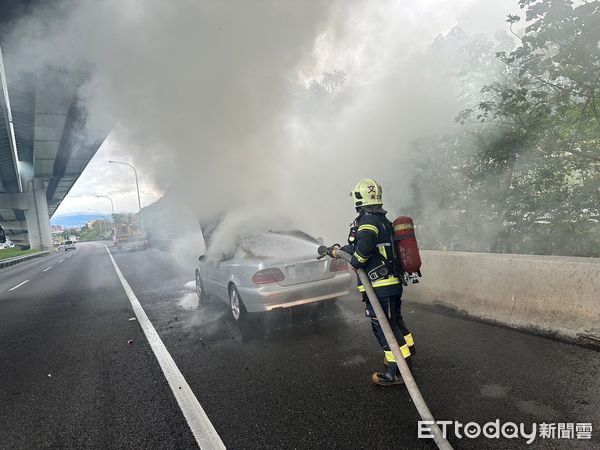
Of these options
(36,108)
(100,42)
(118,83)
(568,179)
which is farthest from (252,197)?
(36,108)

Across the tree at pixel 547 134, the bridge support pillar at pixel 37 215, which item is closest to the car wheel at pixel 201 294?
the tree at pixel 547 134

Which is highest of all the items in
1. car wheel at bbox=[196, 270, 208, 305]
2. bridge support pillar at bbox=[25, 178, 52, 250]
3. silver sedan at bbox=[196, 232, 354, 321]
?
bridge support pillar at bbox=[25, 178, 52, 250]

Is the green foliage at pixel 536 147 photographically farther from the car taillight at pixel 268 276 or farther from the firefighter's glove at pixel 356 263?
the firefighter's glove at pixel 356 263

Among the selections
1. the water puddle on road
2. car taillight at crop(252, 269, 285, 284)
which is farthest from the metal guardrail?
car taillight at crop(252, 269, 285, 284)

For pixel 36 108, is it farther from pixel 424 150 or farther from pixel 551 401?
pixel 551 401

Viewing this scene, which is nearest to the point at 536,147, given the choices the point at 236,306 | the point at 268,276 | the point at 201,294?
the point at 268,276

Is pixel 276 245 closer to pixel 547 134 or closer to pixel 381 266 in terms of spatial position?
pixel 381 266

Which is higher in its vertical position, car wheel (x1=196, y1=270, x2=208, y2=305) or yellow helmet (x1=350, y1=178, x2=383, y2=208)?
yellow helmet (x1=350, y1=178, x2=383, y2=208)

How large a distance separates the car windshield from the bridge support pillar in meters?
41.1

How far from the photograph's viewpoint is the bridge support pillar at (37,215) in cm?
3962

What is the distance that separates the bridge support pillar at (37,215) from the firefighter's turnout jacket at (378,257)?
43556mm

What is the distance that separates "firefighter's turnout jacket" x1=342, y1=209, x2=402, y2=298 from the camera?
314 centimetres

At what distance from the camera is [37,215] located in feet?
136

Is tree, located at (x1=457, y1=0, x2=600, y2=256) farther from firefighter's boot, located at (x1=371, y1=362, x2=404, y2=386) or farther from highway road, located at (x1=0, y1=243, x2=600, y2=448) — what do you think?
firefighter's boot, located at (x1=371, y1=362, x2=404, y2=386)
